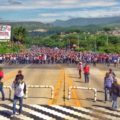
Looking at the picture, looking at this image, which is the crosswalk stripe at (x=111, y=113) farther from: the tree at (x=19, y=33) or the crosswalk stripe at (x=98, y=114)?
the tree at (x=19, y=33)

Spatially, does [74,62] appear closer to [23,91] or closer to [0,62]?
[0,62]

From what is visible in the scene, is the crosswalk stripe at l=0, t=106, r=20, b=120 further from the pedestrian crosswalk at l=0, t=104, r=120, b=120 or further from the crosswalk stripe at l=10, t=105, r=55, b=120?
the crosswalk stripe at l=10, t=105, r=55, b=120

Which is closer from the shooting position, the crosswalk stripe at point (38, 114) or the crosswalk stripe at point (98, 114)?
the crosswalk stripe at point (38, 114)

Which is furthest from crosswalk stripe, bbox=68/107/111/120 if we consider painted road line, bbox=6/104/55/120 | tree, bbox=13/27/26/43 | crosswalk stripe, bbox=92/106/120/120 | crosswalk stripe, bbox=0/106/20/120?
tree, bbox=13/27/26/43

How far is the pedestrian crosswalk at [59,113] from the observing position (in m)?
24.0

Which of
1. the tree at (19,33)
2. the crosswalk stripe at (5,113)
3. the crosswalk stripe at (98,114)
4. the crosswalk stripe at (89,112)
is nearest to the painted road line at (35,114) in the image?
the crosswalk stripe at (5,113)

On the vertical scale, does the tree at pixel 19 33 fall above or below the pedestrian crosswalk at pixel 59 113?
above

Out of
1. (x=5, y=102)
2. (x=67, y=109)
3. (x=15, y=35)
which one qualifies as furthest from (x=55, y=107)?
(x=15, y=35)

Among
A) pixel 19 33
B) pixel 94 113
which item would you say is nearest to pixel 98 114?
pixel 94 113

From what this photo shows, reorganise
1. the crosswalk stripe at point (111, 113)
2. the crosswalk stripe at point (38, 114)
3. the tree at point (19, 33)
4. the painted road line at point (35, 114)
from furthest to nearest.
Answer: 1. the tree at point (19, 33)
2. the crosswalk stripe at point (111, 113)
3. the painted road line at point (35, 114)
4. the crosswalk stripe at point (38, 114)

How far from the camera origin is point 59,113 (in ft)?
82.9

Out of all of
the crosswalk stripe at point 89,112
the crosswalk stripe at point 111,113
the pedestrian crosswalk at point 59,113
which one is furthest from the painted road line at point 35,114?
the crosswalk stripe at point 111,113

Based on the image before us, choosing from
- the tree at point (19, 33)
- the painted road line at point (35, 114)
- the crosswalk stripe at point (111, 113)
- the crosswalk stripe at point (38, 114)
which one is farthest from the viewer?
the tree at point (19, 33)

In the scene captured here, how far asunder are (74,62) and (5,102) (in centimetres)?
5723
